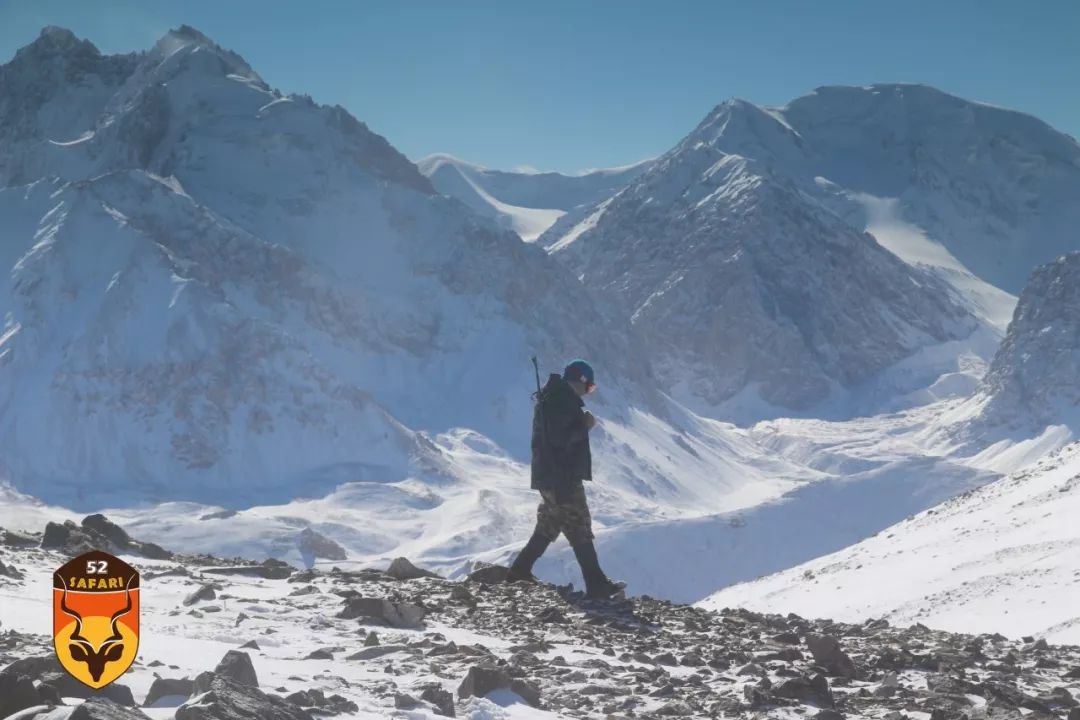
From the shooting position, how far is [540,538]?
1602 centimetres

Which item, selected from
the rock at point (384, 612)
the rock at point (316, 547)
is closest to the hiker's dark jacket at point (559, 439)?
the rock at point (384, 612)

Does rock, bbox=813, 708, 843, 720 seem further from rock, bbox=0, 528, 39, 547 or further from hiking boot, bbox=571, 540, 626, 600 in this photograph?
rock, bbox=0, 528, 39, 547

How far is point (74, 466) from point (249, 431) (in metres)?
16.6

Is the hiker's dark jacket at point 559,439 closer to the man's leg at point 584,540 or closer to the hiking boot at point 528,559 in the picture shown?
the man's leg at point 584,540

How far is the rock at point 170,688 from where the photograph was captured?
26.9ft

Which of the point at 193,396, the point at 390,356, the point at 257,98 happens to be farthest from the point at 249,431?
the point at 257,98

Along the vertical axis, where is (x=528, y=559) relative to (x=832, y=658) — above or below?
above

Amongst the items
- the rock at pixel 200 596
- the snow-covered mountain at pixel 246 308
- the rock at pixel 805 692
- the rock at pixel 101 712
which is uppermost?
the snow-covered mountain at pixel 246 308

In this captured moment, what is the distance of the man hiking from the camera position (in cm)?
1545

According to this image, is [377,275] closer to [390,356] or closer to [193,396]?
[390,356]

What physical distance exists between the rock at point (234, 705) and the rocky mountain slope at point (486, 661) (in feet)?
0.04

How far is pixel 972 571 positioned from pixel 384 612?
22176 mm

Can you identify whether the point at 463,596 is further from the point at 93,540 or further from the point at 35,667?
the point at 35,667

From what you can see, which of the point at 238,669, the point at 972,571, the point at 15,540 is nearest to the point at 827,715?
the point at 238,669
